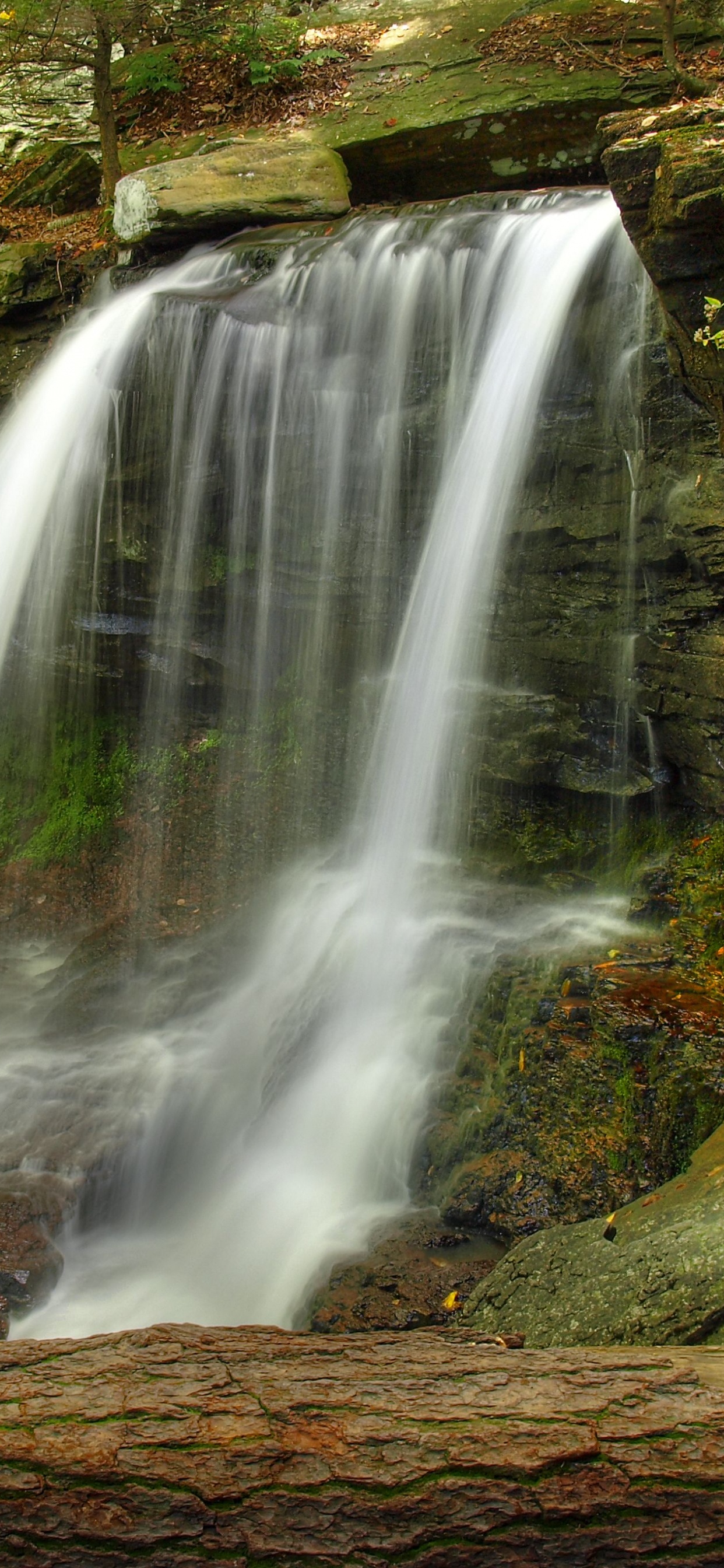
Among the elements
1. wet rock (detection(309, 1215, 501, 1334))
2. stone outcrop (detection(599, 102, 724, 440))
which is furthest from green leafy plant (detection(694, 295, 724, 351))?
wet rock (detection(309, 1215, 501, 1334))

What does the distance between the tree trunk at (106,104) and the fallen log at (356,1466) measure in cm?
1161

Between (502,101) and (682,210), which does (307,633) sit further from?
(502,101)

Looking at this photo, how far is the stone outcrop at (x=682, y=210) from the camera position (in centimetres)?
491

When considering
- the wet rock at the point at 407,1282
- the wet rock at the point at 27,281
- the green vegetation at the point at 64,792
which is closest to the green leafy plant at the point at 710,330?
the wet rock at the point at 407,1282

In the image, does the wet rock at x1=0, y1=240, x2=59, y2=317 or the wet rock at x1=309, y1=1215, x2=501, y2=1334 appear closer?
the wet rock at x1=309, y1=1215, x2=501, y2=1334

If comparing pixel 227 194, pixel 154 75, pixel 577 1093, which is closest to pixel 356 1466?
pixel 577 1093

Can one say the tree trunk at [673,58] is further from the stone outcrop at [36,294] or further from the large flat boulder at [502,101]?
the stone outcrop at [36,294]

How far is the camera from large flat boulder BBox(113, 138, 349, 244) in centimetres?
963

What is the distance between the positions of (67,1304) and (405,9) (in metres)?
13.8

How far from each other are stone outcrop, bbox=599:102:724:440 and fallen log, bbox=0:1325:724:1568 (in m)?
4.37

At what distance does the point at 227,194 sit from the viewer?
966cm

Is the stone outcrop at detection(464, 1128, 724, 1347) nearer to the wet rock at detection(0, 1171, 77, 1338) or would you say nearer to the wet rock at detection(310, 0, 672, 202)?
the wet rock at detection(0, 1171, 77, 1338)

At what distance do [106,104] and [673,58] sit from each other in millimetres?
5736

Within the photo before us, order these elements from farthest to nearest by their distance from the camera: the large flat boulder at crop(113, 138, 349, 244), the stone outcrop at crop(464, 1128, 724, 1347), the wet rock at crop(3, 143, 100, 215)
A: the wet rock at crop(3, 143, 100, 215)
the large flat boulder at crop(113, 138, 349, 244)
the stone outcrop at crop(464, 1128, 724, 1347)
